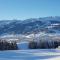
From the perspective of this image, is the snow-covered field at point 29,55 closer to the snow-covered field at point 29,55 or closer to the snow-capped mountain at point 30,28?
the snow-covered field at point 29,55

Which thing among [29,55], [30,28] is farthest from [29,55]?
[30,28]

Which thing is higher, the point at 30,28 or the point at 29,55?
the point at 30,28

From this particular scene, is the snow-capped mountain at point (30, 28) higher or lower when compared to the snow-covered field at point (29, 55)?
higher

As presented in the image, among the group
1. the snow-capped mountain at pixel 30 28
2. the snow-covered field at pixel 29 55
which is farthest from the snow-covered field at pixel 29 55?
the snow-capped mountain at pixel 30 28

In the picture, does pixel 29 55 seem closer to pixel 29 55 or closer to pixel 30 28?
pixel 29 55

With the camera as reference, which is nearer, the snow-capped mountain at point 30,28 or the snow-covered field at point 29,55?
the snow-covered field at point 29,55

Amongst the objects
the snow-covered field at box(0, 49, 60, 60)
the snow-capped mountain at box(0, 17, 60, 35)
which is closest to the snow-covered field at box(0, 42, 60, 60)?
the snow-covered field at box(0, 49, 60, 60)

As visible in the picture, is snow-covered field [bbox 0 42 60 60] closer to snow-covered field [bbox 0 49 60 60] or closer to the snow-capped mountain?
snow-covered field [bbox 0 49 60 60]

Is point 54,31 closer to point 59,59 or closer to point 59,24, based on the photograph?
point 59,24

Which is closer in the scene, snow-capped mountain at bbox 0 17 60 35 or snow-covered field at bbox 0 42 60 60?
snow-covered field at bbox 0 42 60 60

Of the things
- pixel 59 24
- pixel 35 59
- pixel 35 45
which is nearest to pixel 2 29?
pixel 59 24

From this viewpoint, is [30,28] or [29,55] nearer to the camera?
[29,55]

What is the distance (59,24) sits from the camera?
68.8m

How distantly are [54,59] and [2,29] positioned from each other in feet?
219
